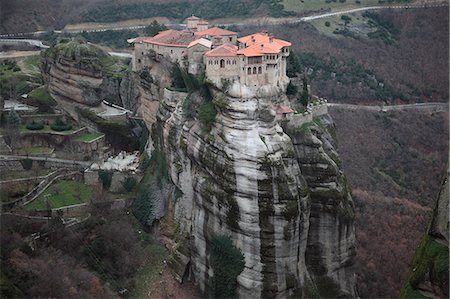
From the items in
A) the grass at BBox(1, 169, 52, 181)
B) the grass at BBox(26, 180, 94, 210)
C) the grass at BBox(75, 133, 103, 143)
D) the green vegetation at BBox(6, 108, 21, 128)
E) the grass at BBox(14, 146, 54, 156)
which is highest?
the green vegetation at BBox(6, 108, 21, 128)

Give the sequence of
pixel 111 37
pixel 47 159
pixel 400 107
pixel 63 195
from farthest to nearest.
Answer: pixel 111 37 → pixel 400 107 → pixel 47 159 → pixel 63 195

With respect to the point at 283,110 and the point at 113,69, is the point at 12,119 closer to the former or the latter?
the point at 113,69

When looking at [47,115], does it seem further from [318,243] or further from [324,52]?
[324,52]

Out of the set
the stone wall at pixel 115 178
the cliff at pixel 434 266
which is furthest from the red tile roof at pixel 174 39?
the cliff at pixel 434 266

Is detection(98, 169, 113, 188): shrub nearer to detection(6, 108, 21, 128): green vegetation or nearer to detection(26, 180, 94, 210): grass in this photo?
detection(26, 180, 94, 210): grass

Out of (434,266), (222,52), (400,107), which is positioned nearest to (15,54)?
(222,52)

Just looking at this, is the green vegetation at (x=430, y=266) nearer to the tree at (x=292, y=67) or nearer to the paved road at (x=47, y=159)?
the tree at (x=292, y=67)

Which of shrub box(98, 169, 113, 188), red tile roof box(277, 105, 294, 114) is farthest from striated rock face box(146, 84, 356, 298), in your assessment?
shrub box(98, 169, 113, 188)
